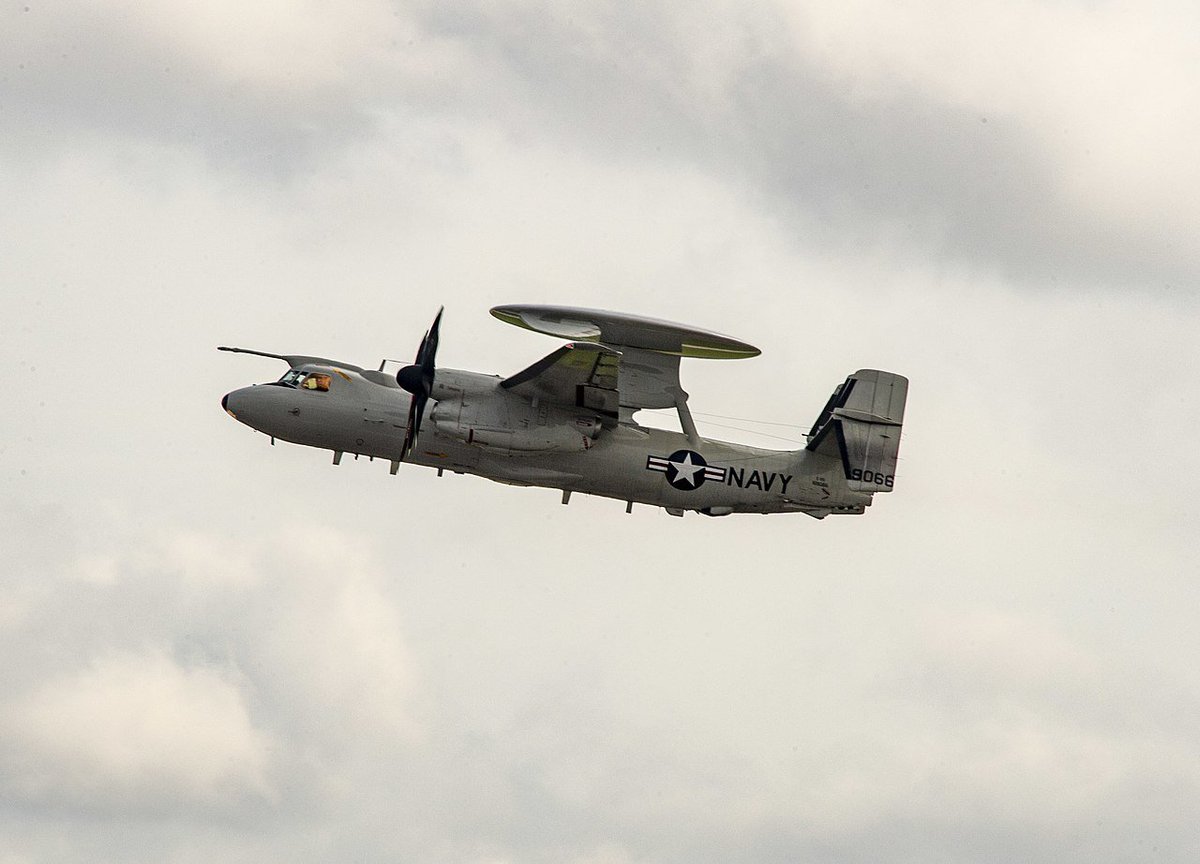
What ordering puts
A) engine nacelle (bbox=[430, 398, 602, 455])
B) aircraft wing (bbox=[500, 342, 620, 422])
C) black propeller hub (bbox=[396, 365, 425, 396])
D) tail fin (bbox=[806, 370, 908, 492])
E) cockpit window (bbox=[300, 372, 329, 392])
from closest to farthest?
aircraft wing (bbox=[500, 342, 620, 422]), black propeller hub (bbox=[396, 365, 425, 396]), engine nacelle (bbox=[430, 398, 602, 455]), cockpit window (bbox=[300, 372, 329, 392]), tail fin (bbox=[806, 370, 908, 492])

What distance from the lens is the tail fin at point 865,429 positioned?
55688 millimetres

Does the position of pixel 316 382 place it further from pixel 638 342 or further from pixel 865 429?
pixel 865 429

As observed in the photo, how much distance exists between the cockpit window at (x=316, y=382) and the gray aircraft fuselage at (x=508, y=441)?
0.22ft

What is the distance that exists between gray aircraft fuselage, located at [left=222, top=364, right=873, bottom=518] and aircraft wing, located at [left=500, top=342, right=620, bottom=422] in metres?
0.34

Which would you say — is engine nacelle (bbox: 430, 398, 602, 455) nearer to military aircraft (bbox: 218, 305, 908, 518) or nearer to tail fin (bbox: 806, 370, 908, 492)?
military aircraft (bbox: 218, 305, 908, 518)

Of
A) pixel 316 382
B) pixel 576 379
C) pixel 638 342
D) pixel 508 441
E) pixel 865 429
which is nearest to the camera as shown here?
pixel 576 379

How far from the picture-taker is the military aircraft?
51969 millimetres

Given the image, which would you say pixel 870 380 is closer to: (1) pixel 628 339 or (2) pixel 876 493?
(2) pixel 876 493

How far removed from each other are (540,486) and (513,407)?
2938 mm

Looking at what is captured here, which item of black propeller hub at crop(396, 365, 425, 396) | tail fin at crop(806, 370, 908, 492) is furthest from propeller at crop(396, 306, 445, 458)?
tail fin at crop(806, 370, 908, 492)

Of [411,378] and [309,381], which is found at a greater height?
[411,378]

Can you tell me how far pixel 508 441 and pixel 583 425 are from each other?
220cm

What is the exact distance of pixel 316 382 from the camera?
52.4 metres

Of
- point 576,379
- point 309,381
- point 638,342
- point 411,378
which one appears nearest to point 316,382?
point 309,381
